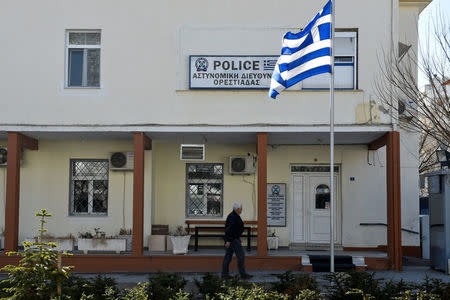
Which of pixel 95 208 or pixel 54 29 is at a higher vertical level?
pixel 54 29

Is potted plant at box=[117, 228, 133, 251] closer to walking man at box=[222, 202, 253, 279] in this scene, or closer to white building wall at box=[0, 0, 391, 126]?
white building wall at box=[0, 0, 391, 126]

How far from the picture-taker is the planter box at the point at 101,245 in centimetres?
1371

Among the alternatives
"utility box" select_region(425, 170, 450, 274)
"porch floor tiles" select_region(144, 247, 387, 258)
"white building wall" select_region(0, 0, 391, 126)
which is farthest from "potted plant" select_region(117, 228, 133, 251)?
"utility box" select_region(425, 170, 450, 274)

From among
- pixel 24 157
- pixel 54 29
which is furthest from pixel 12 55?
pixel 24 157

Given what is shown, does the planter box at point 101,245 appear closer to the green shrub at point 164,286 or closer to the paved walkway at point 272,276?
the paved walkway at point 272,276

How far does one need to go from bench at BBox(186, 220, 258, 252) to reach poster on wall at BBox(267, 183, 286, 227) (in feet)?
2.03

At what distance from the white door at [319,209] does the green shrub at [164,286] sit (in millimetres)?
7249

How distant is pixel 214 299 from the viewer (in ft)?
25.5

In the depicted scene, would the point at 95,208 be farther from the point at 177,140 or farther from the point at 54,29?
the point at 54,29

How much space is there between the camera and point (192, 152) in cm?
1448

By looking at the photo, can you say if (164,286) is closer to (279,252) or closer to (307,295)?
(307,295)

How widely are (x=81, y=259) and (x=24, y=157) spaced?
12.9 ft

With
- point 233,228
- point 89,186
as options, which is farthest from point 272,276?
point 89,186

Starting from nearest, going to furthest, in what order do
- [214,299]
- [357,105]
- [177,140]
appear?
[214,299], [357,105], [177,140]
